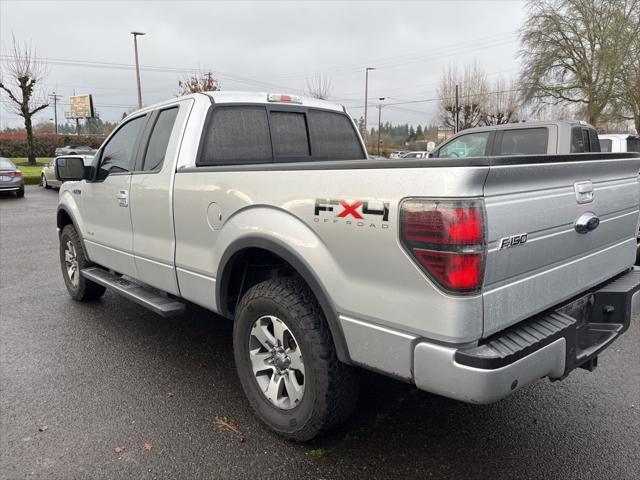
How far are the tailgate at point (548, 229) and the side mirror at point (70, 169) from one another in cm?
383

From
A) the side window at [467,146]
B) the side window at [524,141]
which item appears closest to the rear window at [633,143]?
the side window at [524,141]

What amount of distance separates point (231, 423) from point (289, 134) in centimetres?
223

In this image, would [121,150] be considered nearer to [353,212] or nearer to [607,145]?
[353,212]

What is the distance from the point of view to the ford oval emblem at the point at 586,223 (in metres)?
2.45

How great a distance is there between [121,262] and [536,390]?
11.1 ft

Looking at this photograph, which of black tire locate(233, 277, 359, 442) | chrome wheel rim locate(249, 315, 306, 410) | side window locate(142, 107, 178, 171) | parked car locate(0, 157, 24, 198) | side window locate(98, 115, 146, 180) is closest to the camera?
black tire locate(233, 277, 359, 442)

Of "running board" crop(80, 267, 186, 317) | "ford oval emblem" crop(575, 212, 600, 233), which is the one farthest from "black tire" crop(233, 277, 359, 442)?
"ford oval emblem" crop(575, 212, 600, 233)

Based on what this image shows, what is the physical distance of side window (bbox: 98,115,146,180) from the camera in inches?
166

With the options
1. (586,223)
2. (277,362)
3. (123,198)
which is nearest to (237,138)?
(123,198)

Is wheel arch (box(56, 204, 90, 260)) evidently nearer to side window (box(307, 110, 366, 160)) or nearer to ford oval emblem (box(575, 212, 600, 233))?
side window (box(307, 110, 366, 160))

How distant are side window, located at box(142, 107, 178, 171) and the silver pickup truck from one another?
2 cm

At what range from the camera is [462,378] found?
6.45 ft

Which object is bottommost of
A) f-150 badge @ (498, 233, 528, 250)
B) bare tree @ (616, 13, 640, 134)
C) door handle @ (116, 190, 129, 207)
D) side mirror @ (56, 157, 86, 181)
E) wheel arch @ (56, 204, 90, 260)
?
wheel arch @ (56, 204, 90, 260)

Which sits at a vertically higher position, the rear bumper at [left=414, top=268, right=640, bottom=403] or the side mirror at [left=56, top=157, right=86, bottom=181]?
the side mirror at [left=56, top=157, right=86, bottom=181]
